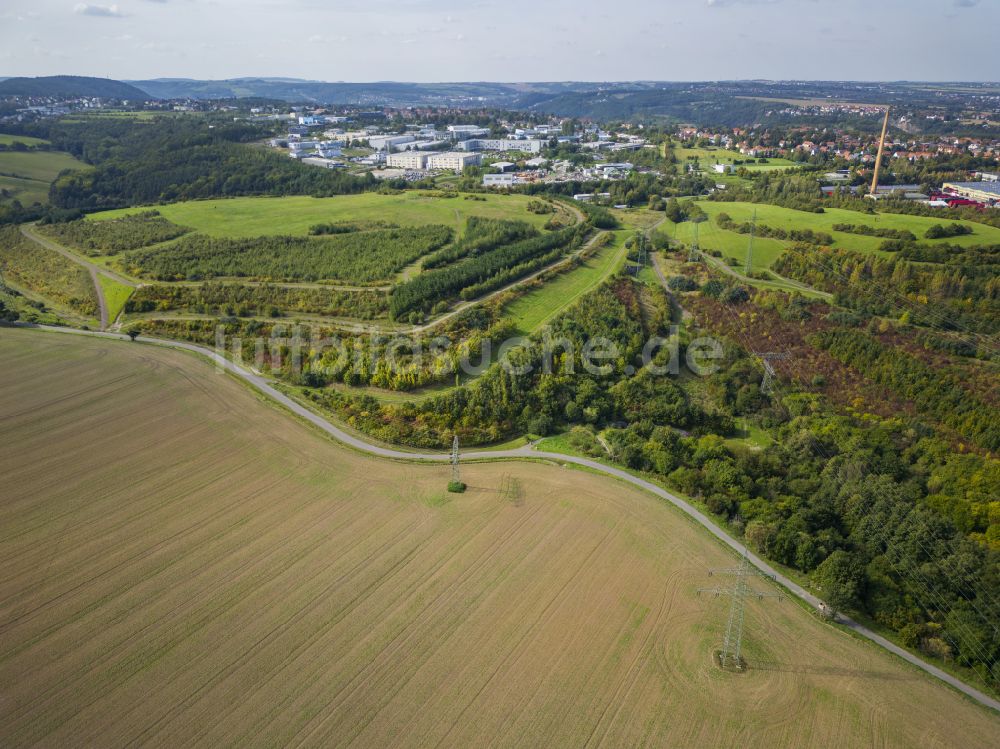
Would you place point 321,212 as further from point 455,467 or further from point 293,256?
point 455,467

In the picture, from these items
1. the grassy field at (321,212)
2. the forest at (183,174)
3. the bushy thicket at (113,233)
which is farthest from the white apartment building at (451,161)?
the bushy thicket at (113,233)

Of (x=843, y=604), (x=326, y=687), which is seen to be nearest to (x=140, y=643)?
(x=326, y=687)

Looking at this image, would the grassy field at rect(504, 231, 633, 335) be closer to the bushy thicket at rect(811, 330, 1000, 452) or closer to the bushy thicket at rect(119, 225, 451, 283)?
the bushy thicket at rect(119, 225, 451, 283)

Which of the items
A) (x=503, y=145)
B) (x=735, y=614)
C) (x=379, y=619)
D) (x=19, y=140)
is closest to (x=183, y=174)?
(x=19, y=140)

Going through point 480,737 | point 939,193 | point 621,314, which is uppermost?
point 939,193

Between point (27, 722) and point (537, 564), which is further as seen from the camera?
point (537, 564)

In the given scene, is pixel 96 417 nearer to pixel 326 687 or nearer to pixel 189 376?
pixel 189 376
